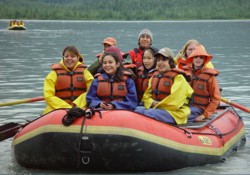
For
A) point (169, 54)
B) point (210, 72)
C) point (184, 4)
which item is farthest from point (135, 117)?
point (184, 4)

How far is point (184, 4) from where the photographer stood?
3312 inches

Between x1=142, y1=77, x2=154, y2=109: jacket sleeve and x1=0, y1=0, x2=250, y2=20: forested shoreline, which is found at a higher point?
x1=0, y1=0, x2=250, y2=20: forested shoreline

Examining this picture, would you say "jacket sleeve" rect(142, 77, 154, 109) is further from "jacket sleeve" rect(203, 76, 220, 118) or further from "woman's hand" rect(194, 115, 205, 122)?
"jacket sleeve" rect(203, 76, 220, 118)

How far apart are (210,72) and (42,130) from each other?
2.47 meters

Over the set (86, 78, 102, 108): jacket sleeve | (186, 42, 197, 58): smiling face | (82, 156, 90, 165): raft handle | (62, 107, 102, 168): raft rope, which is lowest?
(82, 156, 90, 165): raft handle

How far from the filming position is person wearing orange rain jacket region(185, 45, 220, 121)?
27.3ft

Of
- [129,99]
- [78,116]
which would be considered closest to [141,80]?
[129,99]

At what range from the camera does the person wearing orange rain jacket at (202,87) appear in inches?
328

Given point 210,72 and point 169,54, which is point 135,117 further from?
point 210,72

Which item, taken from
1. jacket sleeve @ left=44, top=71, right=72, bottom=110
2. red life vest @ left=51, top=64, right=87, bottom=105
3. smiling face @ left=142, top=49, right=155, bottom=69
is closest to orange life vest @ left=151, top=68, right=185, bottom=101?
smiling face @ left=142, top=49, right=155, bottom=69

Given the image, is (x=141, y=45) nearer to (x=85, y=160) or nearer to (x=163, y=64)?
(x=163, y=64)

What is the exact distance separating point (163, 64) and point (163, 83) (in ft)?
0.71

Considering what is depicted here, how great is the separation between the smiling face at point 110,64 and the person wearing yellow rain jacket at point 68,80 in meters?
0.60

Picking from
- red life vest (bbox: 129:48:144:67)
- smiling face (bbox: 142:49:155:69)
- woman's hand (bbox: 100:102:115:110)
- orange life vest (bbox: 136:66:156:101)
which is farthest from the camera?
red life vest (bbox: 129:48:144:67)
